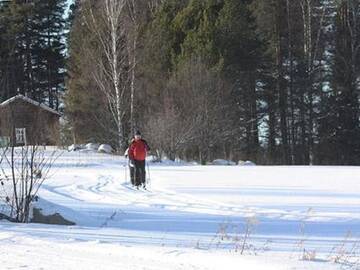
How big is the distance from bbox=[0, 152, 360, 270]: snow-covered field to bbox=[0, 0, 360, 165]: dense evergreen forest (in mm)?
15773

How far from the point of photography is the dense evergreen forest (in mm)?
36156

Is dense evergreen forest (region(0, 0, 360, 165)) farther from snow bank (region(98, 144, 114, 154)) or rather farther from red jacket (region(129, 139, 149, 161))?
red jacket (region(129, 139, 149, 161))

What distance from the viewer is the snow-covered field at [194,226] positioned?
6.28 m

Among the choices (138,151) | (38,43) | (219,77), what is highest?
(38,43)

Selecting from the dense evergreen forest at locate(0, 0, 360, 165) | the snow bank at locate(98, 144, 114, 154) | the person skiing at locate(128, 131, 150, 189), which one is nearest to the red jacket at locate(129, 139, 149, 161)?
the person skiing at locate(128, 131, 150, 189)

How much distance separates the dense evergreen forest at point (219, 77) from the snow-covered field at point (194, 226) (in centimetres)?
1577

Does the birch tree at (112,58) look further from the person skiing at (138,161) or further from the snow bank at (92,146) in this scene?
the person skiing at (138,161)

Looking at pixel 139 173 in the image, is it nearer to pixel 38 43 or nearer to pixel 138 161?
pixel 138 161

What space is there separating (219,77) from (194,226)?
26.9 meters

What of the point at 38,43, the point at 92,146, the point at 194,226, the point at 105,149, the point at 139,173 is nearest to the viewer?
the point at 194,226

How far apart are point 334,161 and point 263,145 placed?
574 centimetres

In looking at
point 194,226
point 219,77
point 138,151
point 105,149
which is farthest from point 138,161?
point 105,149

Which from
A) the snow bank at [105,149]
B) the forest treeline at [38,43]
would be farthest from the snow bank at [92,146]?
the forest treeline at [38,43]

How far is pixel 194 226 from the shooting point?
1038 centimetres
